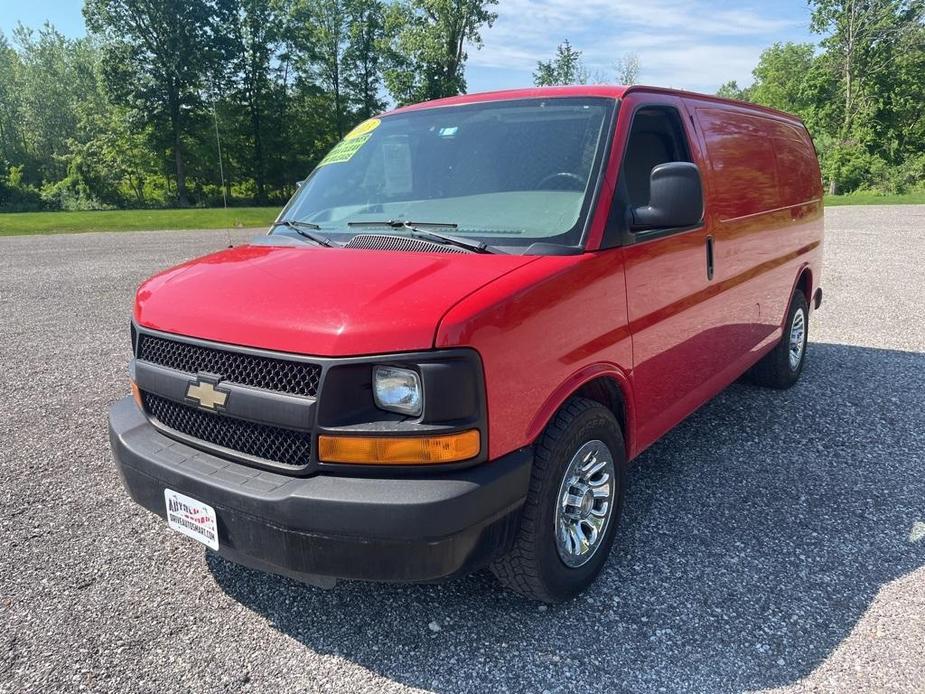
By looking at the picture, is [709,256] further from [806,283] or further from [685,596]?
[806,283]

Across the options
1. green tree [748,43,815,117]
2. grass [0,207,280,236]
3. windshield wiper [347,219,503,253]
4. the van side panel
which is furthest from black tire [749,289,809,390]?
green tree [748,43,815,117]

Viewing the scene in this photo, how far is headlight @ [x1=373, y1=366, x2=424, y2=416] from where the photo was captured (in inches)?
88.2

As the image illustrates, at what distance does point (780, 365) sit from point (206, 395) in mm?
4662

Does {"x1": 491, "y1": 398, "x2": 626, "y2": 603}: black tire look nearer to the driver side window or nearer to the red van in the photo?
the red van

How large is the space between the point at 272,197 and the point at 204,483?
172 feet

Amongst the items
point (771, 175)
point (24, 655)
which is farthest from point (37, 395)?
point (771, 175)

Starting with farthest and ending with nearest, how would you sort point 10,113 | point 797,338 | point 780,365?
point 10,113, point 797,338, point 780,365

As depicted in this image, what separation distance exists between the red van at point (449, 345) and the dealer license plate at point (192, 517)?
1 cm

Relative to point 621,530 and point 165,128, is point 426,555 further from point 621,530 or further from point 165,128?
point 165,128

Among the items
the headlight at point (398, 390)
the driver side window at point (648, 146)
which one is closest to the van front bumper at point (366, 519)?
the headlight at point (398, 390)

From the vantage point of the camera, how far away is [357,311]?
90.3 inches

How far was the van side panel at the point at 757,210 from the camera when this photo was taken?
4.02 meters

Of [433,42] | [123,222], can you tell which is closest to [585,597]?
[123,222]

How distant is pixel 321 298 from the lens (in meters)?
2.43
